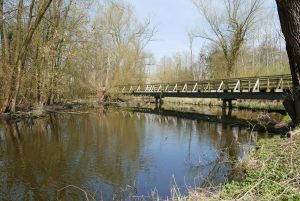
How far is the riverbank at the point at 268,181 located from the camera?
182 inches

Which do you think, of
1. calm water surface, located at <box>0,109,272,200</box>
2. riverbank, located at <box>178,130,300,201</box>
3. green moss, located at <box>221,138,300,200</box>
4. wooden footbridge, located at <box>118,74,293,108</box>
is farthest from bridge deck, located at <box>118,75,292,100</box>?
green moss, located at <box>221,138,300,200</box>

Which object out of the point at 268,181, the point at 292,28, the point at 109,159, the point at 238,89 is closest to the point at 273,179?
the point at 268,181

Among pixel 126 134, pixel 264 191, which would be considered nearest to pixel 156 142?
pixel 126 134

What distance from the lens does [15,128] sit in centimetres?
1553

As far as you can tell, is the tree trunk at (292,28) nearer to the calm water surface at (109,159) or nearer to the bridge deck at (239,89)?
the calm water surface at (109,159)

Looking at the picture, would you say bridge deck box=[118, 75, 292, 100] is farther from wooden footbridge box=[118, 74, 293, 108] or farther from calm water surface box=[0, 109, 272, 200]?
calm water surface box=[0, 109, 272, 200]

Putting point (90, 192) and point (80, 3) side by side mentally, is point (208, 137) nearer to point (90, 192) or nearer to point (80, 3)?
point (90, 192)

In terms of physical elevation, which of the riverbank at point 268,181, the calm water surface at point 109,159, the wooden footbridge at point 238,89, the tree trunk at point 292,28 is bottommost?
the calm water surface at point 109,159

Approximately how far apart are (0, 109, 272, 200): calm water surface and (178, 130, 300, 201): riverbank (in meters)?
1.06

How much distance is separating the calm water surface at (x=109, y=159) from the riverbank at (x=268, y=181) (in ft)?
3.49

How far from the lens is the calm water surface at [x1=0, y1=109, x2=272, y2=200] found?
24.1ft

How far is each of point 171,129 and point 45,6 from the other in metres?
8.72

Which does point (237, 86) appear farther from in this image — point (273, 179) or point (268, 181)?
point (268, 181)

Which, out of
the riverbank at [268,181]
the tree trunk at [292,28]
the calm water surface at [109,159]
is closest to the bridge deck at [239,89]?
the calm water surface at [109,159]
